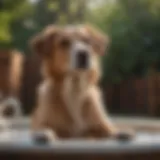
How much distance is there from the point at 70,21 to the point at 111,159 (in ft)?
26.9

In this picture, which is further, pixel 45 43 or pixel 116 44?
pixel 116 44

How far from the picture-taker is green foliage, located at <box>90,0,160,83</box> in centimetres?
955

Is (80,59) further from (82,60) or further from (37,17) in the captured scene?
(37,17)

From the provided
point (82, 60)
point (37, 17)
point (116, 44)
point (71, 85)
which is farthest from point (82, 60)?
point (116, 44)

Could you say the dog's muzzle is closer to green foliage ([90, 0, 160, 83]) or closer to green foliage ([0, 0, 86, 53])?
green foliage ([0, 0, 86, 53])

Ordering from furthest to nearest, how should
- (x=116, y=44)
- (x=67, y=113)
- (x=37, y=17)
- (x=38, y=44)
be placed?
(x=116, y=44) < (x=37, y=17) < (x=38, y=44) < (x=67, y=113)

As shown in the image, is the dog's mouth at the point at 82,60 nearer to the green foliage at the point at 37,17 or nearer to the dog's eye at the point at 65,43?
the dog's eye at the point at 65,43

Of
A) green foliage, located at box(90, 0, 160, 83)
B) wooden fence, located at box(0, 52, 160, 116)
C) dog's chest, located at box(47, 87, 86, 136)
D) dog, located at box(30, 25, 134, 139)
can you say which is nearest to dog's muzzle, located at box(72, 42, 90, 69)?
dog, located at box(30, 25, 134, 139)

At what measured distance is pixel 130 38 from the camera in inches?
381

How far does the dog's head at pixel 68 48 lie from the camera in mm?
2202

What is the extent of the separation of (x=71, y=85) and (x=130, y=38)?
7.54 m

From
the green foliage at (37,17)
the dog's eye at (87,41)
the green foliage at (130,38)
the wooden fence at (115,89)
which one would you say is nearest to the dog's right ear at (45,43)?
the dog's eye at (87,41)

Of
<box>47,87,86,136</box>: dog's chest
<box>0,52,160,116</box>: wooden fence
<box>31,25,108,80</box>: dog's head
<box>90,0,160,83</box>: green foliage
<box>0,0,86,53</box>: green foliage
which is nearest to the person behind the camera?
<box>47,87,86,136</box>: dog's chest

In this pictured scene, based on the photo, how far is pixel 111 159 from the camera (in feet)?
3.94
